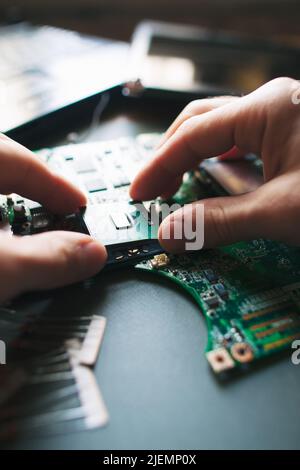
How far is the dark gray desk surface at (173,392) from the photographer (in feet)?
2.67

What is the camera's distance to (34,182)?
3.73 ft

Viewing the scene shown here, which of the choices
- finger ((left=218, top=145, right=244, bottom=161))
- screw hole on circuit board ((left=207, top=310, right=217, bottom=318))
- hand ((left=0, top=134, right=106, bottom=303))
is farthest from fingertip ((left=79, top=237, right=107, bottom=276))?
finger ((left=218, top=145, right=244, bottom=161))

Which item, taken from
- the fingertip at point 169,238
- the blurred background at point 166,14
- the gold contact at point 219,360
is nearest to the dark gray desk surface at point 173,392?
the gold contact at point 219,360

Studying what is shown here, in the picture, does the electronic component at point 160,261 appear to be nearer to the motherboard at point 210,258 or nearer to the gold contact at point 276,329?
the motherboard at point 210,258

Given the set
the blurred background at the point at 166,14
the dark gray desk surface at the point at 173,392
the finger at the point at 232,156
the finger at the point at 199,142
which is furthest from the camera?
the blurred background at the point at 166,14

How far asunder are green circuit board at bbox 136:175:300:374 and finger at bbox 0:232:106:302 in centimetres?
18

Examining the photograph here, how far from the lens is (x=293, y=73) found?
181 centimetres

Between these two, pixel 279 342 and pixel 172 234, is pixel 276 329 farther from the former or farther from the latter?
pixel 172 234

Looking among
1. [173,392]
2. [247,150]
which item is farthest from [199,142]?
[173,392]

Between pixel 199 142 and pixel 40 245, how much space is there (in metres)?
0.58

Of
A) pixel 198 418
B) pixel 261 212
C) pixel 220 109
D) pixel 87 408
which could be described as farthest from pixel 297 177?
pixel 87 408

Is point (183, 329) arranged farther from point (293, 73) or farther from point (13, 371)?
point (293, 73)

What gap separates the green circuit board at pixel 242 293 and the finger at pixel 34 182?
11.2 inches

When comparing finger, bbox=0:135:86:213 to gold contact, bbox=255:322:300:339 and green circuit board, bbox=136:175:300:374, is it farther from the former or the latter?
gold contact, bbox=255:322:300:339
